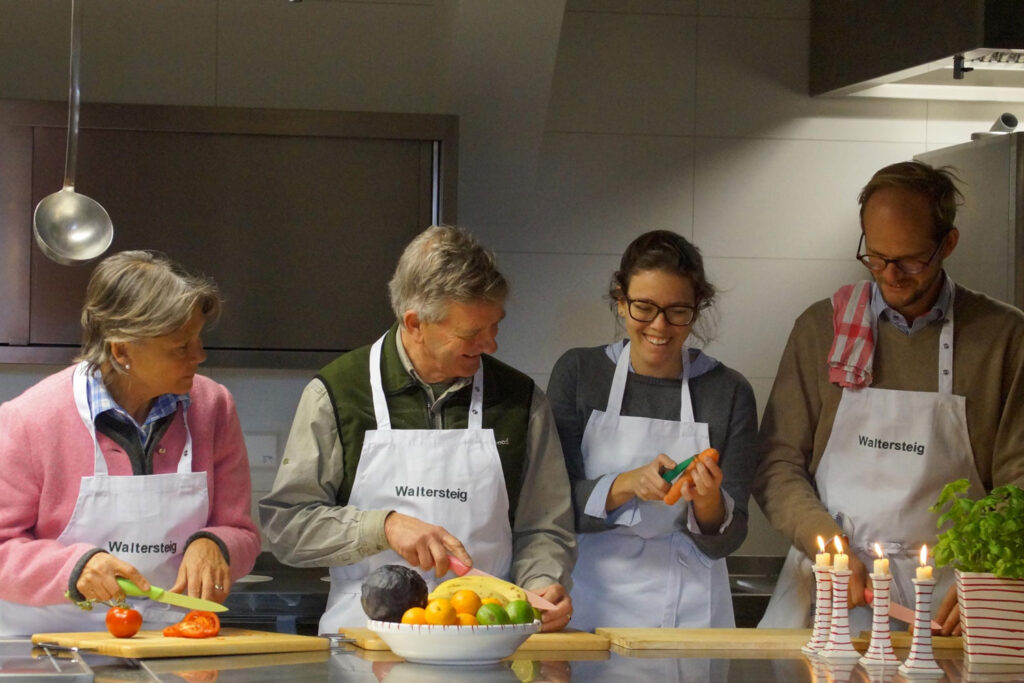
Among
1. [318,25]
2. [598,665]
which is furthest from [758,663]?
[318,25]

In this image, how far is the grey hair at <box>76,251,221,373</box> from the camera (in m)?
2.05

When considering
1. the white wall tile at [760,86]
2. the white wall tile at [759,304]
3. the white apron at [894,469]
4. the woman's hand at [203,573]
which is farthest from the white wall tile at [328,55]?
the woman's hand at [203,573]

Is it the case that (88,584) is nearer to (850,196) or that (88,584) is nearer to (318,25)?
(318,25)

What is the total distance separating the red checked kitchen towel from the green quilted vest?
65 centimetres

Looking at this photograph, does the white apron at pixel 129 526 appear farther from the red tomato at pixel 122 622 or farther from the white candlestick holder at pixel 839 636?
the white candlestick holder at pixel 839 636

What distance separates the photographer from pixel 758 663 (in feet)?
6.14

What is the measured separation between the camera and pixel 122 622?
1.85m

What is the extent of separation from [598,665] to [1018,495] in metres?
0.67

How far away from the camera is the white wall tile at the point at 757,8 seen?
11.5 ft

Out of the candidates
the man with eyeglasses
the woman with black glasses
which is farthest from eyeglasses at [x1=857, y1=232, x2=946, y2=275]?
the woman with black glasses

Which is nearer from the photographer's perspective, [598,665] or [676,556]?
[598,665]

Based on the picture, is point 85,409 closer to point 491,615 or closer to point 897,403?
point 491,615

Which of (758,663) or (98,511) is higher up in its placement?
(98,511)

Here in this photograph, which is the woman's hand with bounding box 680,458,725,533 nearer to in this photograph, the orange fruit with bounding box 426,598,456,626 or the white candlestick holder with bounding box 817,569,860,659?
the white candlestick holder with bounding box 817,569,860,659
